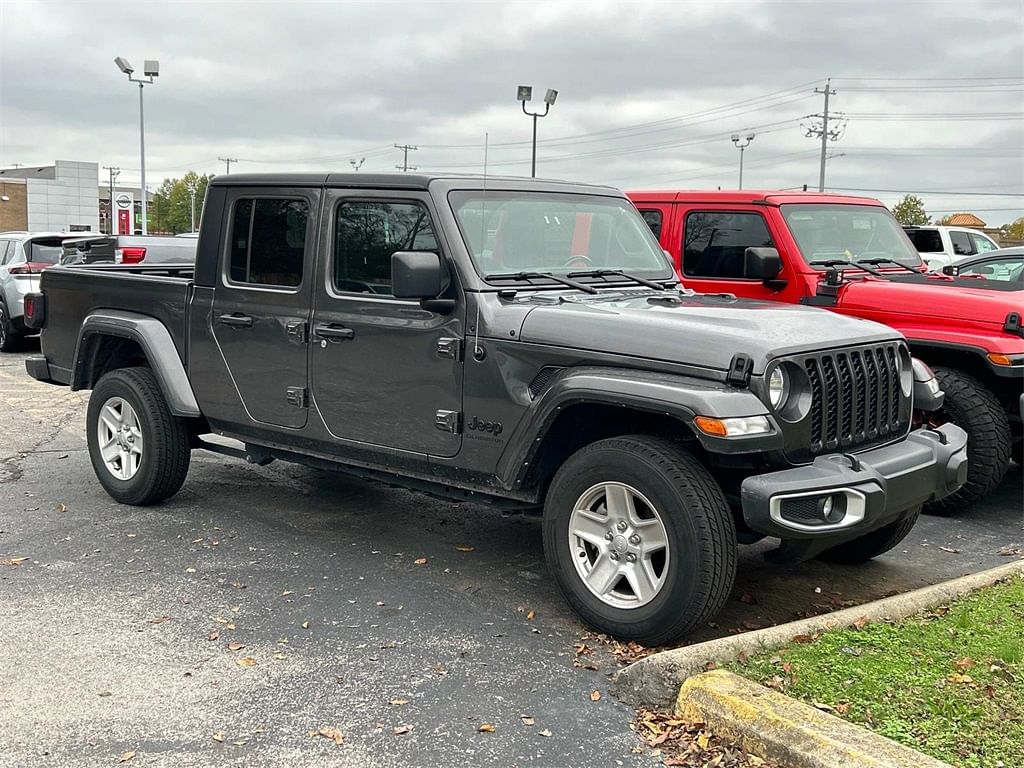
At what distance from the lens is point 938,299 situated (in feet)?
22.0

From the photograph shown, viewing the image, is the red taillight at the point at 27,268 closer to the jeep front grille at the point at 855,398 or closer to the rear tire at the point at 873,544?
the rear tire at the point at 873,544

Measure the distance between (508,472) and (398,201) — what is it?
1.48 metres

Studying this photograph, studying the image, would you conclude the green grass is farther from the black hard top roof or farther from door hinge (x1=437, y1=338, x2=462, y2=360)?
the black hard top roof

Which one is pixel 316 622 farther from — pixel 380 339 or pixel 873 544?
pixel 873 544

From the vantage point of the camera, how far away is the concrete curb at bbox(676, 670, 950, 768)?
3.23 metres

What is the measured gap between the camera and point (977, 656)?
13.2ft

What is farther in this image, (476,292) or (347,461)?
(347,461)

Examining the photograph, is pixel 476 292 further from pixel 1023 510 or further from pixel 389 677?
pixel 1023 510

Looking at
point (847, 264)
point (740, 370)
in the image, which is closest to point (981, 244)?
point (847, 264)

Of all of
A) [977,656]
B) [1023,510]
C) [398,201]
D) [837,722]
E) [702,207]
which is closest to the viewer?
[837,722]

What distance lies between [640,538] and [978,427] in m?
2.98

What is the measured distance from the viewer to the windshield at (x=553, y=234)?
16.7 ft

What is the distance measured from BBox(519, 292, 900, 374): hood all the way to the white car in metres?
10.9

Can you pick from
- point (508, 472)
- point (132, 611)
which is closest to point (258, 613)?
point (132, 611)
